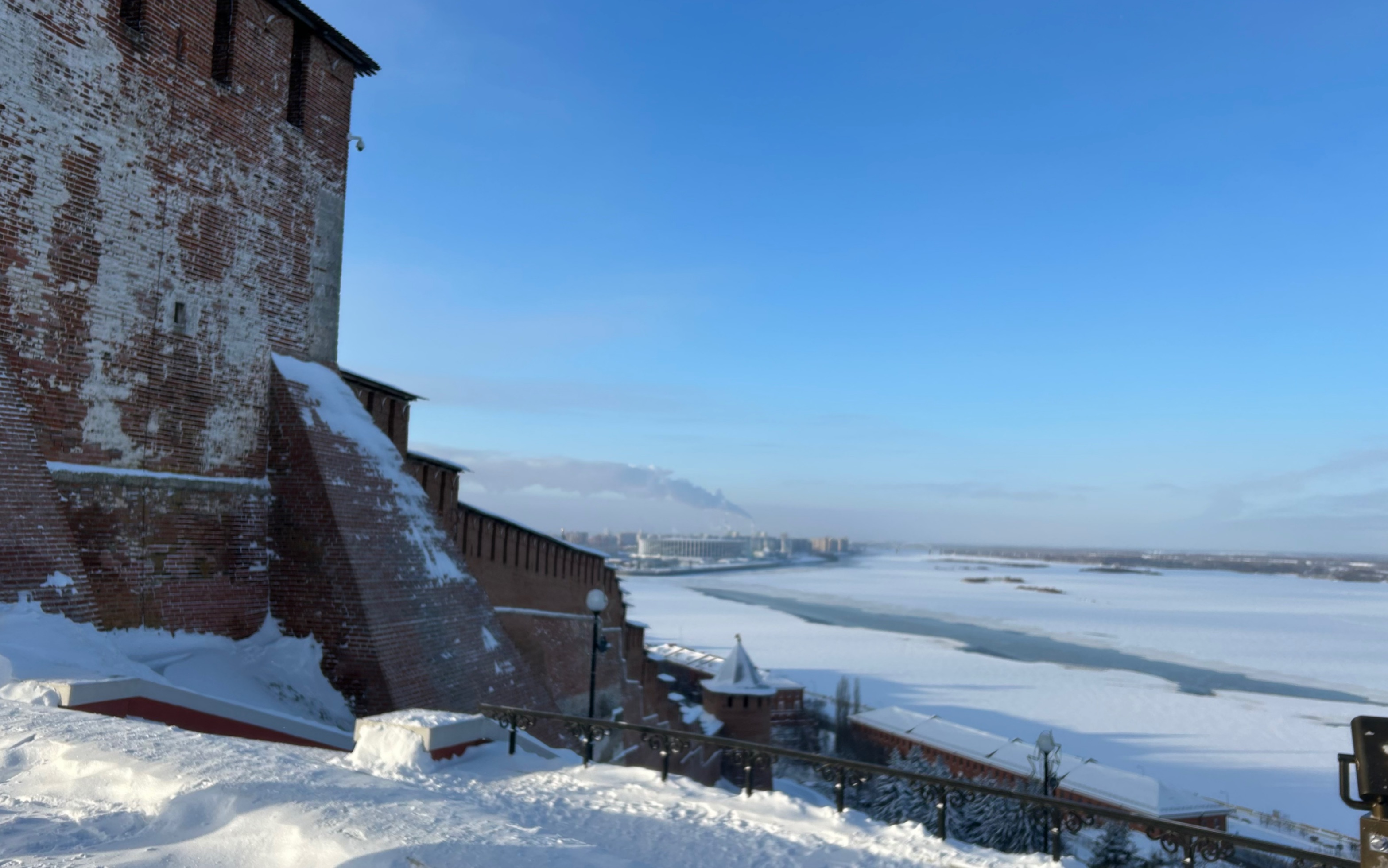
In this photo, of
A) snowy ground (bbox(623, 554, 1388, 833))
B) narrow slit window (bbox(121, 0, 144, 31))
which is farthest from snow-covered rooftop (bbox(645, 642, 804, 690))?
narrow slit window (bbox(121, 0, 144, 31))

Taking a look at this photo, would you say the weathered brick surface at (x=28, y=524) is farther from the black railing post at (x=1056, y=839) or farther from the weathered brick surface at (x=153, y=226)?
the black railing post at (x=1056, y=839)

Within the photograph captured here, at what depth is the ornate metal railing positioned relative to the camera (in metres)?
3.82

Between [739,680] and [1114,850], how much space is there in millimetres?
11037

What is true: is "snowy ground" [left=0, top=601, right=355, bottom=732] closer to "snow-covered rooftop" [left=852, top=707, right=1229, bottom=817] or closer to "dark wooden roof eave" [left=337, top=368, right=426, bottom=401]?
"dark wooden roof eave" [left=337, top=368, right=426, bottom=401]

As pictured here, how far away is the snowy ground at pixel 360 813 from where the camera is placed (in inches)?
127

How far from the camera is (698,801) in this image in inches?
202

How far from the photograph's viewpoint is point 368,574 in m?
8.52

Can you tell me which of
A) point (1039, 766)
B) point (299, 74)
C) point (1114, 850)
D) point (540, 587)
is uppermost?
point (299, 74)

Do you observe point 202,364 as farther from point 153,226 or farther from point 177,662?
point 177,662

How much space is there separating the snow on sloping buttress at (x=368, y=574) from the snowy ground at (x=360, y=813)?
9.74 feet

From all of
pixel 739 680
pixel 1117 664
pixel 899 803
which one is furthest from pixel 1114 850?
pixel 1117 664

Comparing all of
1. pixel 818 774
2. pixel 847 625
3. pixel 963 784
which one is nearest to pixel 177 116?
pixel 963 784

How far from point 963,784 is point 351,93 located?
10.7 meters

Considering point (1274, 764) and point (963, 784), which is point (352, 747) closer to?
point (963, 784)
